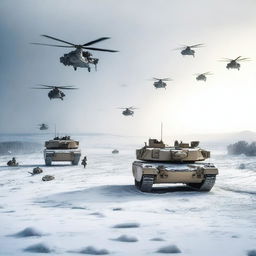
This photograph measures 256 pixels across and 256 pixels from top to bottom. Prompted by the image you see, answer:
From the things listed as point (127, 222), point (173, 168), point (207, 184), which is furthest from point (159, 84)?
point (127, 222)

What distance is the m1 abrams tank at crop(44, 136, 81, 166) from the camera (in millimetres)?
22688

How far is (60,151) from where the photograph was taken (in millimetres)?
22750

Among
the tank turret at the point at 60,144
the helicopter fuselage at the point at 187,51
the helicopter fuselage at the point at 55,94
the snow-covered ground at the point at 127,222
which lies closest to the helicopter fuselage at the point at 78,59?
the tank turret at the point at 60,144

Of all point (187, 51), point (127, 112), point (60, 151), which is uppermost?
point (187, 51)

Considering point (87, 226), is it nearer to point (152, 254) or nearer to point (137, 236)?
point (137, 236)

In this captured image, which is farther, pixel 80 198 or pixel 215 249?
pixel 80 198

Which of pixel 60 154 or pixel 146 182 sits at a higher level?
pixel 60 154

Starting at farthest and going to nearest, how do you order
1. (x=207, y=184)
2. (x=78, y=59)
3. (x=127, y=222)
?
(x=78, y=59)
(x=207, y=184)
(x=127, y=222)

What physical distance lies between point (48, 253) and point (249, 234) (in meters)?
3.33

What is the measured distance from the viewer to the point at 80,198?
32.9ft

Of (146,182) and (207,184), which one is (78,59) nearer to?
(146,182)

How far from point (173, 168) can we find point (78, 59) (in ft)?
31.4

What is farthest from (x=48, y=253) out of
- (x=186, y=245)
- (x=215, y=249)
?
(x=215, y=249)

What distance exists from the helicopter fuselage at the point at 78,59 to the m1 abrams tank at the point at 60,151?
5849 millimetres
